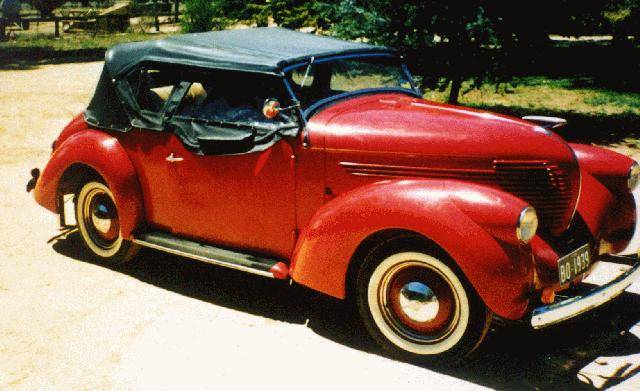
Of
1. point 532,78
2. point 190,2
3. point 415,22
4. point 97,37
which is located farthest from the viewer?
point 97,37

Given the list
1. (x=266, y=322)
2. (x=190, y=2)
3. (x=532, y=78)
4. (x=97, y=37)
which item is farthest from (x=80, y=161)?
(x=97, y=37)

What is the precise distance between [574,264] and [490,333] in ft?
2.50

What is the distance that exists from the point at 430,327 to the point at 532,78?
40.3 feet

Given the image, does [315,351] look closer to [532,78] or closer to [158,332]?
[158,332]

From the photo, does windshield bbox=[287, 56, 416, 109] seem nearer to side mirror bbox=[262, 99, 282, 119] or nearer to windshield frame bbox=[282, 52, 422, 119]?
windshield frame bbox=[282, 52, 422, 119]

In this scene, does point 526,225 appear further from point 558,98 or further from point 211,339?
point 558,98

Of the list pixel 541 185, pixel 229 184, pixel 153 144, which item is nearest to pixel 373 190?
pixel 541 185

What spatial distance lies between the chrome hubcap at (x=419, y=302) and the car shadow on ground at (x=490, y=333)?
0.99ft

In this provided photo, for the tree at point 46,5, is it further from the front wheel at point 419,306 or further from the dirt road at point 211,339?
the front wheel at point 419,306

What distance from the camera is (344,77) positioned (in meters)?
4.58

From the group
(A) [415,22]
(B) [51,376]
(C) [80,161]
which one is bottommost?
(B) [51,376]

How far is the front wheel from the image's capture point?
3373 mm

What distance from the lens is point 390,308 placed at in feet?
11.9

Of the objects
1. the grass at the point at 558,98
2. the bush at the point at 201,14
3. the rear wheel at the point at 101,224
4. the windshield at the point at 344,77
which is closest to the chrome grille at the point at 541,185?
the windshield at the point at 344,77
